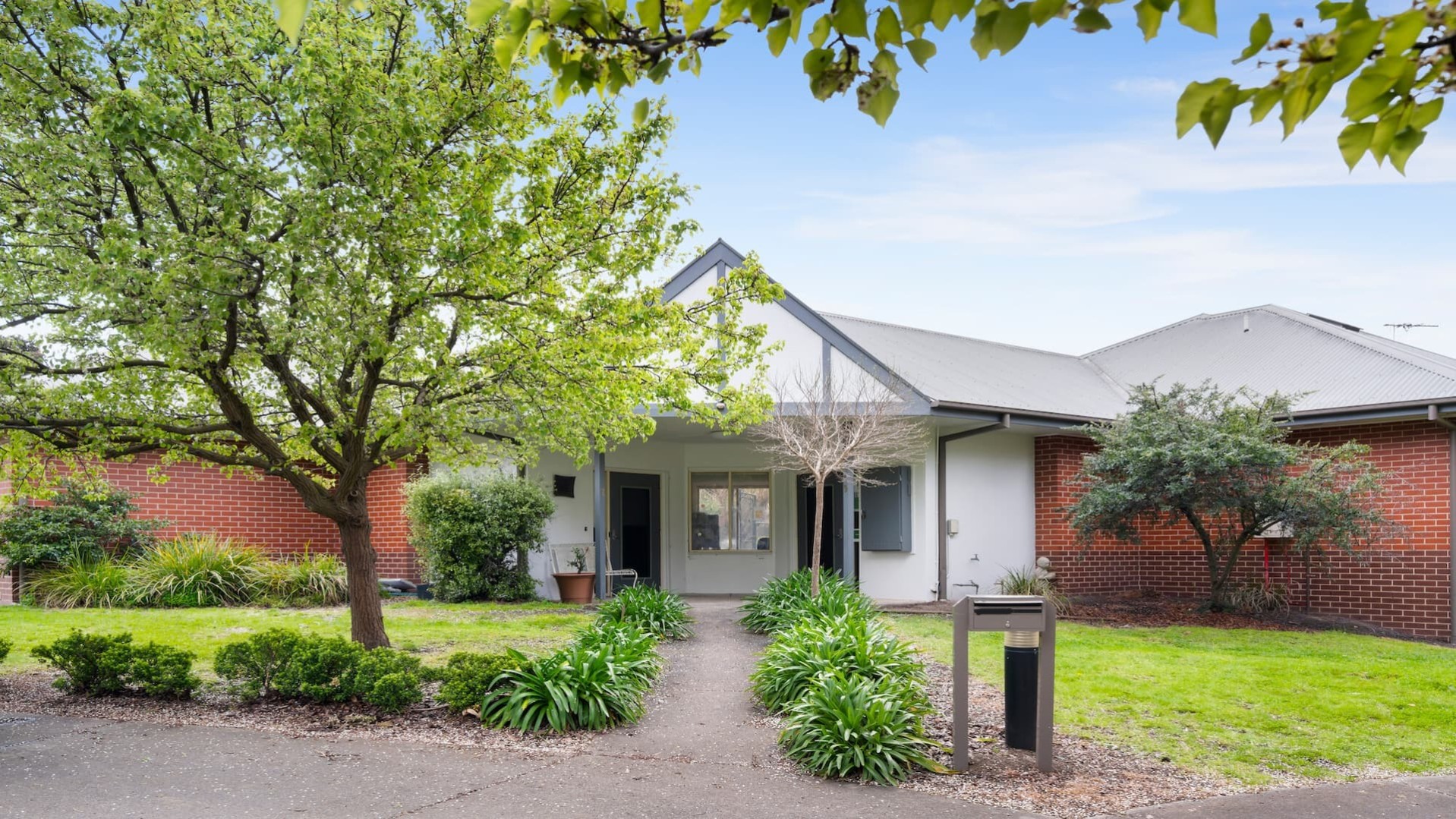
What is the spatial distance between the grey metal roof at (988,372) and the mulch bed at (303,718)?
8465 mm

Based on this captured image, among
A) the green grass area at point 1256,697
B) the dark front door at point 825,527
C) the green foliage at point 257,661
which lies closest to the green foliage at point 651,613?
the green grass area at point 1256,697

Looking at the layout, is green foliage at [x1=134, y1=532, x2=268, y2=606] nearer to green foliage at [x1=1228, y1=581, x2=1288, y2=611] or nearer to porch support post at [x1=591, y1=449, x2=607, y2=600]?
porch support post at [x1=591, y1=449, x2=607, y2=600]

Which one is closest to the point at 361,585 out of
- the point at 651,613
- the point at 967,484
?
the point at 651,613

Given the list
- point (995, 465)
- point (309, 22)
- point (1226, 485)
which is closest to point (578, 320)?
point (309, 22)

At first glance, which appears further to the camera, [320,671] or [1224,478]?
[1224,478]

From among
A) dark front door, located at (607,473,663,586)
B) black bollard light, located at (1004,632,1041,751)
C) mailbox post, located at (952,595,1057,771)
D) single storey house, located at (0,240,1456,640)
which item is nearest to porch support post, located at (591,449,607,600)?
single storey house, located at (0,240,1456,640)

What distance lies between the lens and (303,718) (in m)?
7.04

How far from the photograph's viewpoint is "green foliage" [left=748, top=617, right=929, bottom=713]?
7242 mm

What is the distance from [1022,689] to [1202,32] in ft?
15.4

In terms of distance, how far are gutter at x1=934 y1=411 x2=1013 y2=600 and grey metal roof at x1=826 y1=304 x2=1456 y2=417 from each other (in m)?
0.69

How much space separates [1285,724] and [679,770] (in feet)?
13.9

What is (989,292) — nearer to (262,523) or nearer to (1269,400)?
(1269,400)

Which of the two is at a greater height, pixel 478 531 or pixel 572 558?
pixel 478 531

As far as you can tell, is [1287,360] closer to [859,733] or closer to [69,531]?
[859,733]
